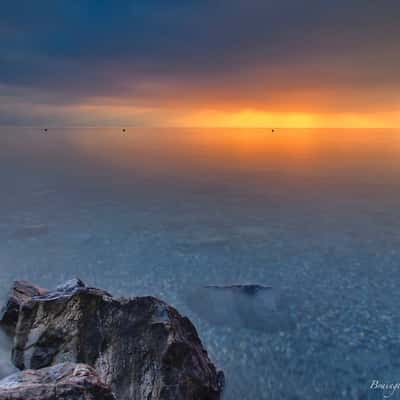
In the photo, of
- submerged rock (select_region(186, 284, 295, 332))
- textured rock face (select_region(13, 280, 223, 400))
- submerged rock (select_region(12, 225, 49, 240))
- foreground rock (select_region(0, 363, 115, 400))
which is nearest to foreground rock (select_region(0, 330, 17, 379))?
textured rock face (select_region(13, 280, 223, 400))

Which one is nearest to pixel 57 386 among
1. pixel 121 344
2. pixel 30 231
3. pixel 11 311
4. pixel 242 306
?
pixel 121 344

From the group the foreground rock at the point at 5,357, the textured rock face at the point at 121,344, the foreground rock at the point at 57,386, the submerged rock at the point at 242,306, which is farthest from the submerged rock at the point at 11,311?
the submerged rock at the point at 242,306

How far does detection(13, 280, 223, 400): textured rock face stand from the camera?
18.7ft

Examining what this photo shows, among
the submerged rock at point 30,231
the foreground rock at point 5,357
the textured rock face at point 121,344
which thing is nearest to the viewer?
the textured rock face at point 121,344

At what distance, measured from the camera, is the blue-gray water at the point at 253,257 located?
793 cm

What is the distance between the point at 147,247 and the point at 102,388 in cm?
1119

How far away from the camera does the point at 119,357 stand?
604 cm

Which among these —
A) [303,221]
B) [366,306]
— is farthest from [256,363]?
[303,221]

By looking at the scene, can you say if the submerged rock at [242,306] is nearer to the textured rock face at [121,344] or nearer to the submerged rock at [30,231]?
the textured rock face at [121,344]

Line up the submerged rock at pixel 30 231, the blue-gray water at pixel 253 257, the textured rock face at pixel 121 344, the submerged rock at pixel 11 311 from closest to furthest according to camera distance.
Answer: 1. the textured rock face at pixel 121 344
2. the submerged rock at pixel 11 311
3. the blue-gray water at pixel 253 257
4. the submerged rock at pixel 30 231

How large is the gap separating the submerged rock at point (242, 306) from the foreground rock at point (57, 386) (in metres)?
5.78

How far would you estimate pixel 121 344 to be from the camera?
615cm

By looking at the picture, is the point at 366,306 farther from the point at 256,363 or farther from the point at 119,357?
the point at 119,357

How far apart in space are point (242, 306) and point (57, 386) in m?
7.27
